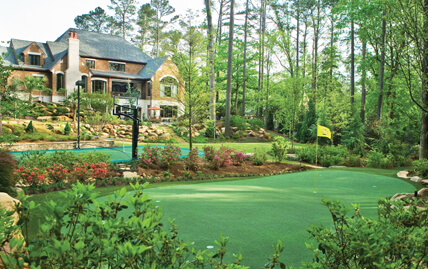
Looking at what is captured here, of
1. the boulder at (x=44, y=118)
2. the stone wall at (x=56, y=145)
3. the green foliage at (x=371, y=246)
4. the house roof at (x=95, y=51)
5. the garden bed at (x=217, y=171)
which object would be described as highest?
the house roof at (x=95, y=51)

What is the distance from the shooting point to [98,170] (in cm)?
813

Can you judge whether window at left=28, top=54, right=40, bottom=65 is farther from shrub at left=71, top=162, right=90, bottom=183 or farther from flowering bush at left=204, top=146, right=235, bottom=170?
shrub at left=71, top=162, right=90, bottom=183

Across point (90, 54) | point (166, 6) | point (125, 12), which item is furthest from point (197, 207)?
point (125, 12)

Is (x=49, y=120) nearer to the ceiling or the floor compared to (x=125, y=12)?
nearer to the floor

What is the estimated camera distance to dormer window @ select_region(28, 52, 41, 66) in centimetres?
2982

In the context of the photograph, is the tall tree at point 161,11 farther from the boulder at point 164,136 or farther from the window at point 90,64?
the boulder at point 164,136

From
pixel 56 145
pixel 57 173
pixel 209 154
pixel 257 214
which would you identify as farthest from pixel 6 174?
pixel 56 145

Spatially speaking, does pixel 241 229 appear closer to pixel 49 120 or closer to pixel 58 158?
pixel 58 158

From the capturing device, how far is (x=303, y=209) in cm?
514

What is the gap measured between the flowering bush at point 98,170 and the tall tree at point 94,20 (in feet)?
139

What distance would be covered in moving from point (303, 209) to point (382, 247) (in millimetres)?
3459

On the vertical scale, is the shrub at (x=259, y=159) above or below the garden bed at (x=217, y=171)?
above

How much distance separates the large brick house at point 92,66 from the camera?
29.7 meters

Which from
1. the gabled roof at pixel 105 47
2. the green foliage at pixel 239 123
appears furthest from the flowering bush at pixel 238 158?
the gabled roof at pixel 105 47
